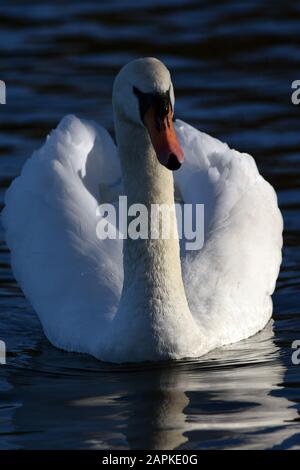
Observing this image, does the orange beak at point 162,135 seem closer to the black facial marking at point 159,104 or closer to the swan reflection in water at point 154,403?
the black facial marking at point 159,104

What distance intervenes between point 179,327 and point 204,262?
1032 mm

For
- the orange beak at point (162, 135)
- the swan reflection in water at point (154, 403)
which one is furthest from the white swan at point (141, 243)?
the swan reflection in water at point (154, 403)

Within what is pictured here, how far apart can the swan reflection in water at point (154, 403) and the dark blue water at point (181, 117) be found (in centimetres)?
1

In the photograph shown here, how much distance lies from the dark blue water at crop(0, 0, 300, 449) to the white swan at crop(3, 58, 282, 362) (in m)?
0.20

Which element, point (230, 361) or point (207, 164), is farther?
point (207, 164)

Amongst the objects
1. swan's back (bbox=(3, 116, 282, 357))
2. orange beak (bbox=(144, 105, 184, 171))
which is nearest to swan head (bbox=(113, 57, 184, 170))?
orange beak (bbox=(144, 105, 184, 171))

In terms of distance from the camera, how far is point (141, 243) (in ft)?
31.0

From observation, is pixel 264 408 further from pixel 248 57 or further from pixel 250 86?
pixel 248 57

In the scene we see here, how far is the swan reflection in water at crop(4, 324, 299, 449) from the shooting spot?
8.16 m

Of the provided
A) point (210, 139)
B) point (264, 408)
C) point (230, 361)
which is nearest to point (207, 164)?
point (210, 139)

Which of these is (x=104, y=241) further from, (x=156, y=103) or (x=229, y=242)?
(x=156, y=103)
